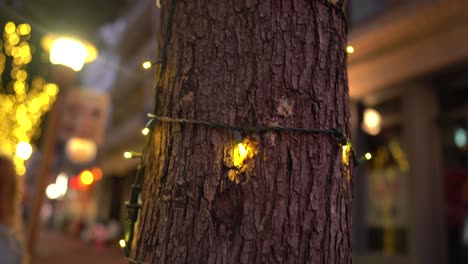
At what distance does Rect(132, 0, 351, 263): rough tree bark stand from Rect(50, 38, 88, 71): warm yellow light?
524cm

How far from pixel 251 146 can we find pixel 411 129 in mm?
6546

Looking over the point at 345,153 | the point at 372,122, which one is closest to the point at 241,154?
the point at 345,153

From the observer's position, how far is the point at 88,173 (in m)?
26.6

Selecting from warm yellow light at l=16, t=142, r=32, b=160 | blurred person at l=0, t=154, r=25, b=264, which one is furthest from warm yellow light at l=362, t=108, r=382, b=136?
warm yellow light at l=16, t=142, r=32, b=160

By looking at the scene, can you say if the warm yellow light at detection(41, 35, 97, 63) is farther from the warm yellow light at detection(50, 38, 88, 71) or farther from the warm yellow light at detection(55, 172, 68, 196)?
the warm yellow light at detection(55, 172, 68, 196)

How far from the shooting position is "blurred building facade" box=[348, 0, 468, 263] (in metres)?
6.50

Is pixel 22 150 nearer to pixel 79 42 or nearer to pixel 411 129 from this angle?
pixel 79 42

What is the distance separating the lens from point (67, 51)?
6172 mm

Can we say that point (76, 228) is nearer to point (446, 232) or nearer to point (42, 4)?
point (42, 4)

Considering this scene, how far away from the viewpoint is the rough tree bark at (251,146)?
1.21 metres

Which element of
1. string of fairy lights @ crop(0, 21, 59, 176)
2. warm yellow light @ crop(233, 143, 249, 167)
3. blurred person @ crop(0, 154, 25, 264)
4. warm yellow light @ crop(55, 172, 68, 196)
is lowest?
blurred person @ crop(0, 154, 25, 264)

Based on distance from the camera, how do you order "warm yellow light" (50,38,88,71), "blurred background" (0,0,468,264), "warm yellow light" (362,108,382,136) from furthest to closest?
1. "warm yellow light" (362,108,382,136)
2. "blurred background" (0,0,468,264)
3. "warm yellow light" (50,38,88,71)

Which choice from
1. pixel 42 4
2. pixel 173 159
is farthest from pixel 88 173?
pixel 173 159

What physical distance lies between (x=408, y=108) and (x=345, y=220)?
6.51 m
